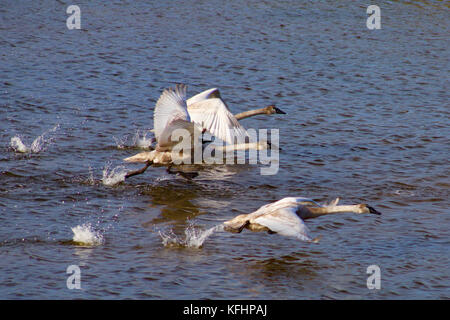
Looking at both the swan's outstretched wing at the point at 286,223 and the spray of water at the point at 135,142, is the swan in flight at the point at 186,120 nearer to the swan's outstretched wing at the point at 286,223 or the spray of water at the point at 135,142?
the spray of water at the point at 135,142

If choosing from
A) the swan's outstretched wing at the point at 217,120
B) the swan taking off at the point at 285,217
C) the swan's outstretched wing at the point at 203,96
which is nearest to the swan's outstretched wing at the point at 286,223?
the swan taking off at the point at 285,217

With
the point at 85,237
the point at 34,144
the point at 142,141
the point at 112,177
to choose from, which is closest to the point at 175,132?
the point at 112,177

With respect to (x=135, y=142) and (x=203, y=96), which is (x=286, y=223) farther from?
(x=135, y=142)

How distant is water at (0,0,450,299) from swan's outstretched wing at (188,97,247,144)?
0.96 metres

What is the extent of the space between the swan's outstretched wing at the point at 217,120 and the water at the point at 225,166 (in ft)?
3.15

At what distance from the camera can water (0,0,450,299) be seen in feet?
27.1

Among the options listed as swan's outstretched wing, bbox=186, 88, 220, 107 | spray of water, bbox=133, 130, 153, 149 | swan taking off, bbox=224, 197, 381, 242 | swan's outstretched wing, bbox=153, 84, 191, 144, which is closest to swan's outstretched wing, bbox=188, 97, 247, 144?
swan's outstretched wing, bbox=186, 88, 220, 107

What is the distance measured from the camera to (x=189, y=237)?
909cm

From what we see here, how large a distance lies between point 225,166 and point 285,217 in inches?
166

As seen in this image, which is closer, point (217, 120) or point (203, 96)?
point (217, 120)

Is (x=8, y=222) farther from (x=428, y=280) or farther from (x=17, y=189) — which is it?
(x=428, y=280)

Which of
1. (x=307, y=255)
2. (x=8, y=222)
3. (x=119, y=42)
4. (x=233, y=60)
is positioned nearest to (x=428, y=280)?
(x=307, y=255)

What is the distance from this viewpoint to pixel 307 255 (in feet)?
29.0

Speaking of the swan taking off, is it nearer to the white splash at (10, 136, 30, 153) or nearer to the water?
the water
